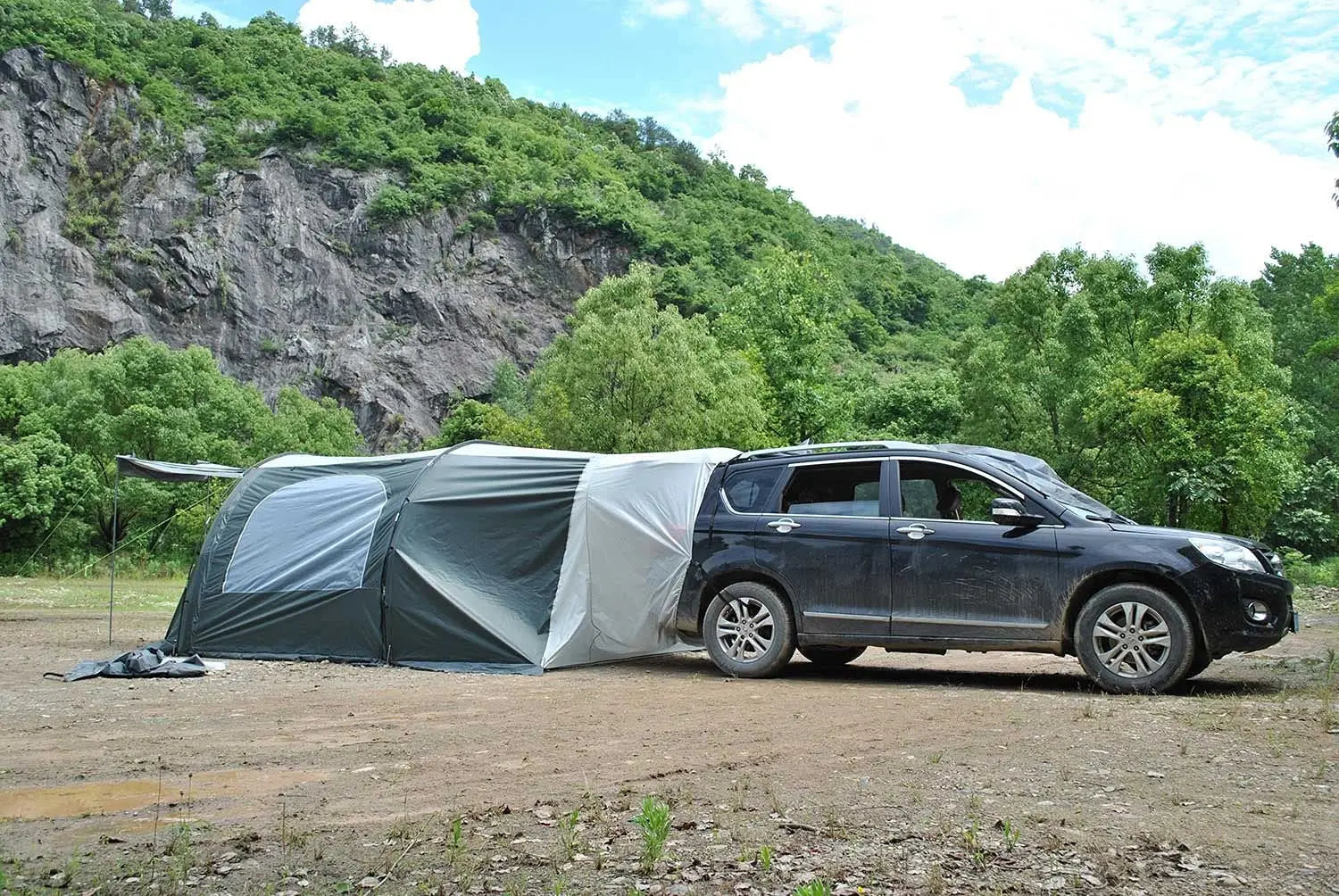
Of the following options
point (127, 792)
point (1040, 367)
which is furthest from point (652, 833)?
point (1040, 367)

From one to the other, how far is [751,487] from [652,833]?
244 inches

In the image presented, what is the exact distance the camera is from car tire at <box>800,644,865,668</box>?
35.4 ft

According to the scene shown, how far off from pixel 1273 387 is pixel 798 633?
2913 cm

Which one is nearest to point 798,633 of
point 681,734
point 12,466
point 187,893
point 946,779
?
point 681,734

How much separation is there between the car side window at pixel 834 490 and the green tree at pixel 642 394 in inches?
975

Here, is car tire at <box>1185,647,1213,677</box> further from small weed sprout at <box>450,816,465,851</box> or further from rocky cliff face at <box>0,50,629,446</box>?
rocky cliff face at <box>0,50,629,446</box>

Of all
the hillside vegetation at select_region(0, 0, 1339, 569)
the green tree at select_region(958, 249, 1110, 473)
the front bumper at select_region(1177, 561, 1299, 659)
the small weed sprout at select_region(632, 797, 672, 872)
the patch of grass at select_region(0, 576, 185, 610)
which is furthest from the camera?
the green tree at select_region(958, 249, 1110, 473)

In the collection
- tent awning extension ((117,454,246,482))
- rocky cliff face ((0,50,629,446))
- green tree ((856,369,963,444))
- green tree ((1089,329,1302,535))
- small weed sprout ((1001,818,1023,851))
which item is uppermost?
rocky cliff face ((0,50,629,446))

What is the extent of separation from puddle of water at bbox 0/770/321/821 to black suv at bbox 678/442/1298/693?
476cm

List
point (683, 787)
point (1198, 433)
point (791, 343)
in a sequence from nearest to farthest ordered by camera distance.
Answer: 1. point (683, 787)
2. point (1198, 433)
3. point (791, 343)

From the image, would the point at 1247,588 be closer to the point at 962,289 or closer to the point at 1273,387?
the point at 1273,387

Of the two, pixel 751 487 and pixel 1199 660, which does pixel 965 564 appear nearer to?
pixel 1199 660

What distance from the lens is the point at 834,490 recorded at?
999cm

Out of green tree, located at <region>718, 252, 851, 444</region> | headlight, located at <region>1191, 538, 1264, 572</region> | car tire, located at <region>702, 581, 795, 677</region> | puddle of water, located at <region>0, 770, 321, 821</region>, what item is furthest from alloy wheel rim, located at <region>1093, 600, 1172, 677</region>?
green tree, located at <region>718, 252, 851, 444</region>
